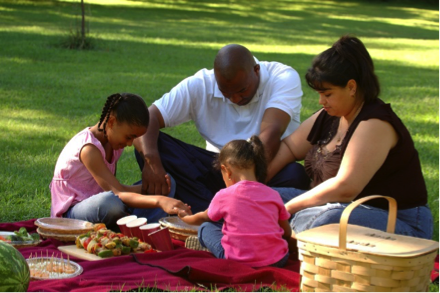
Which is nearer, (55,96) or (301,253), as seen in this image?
(301,253)

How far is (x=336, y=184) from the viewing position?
13.5 feet

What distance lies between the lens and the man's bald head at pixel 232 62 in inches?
203

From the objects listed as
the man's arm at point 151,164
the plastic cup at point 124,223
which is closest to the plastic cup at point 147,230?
the plastic cup at point 124,223

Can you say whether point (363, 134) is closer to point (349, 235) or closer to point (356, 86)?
point (356, 86)

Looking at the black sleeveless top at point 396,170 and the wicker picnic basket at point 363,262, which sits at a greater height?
the black sleeveless top at point 396,170

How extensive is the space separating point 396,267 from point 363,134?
103 cm

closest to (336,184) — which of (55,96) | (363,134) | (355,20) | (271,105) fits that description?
(363,134)

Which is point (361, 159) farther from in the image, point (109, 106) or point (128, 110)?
point (109, 106)

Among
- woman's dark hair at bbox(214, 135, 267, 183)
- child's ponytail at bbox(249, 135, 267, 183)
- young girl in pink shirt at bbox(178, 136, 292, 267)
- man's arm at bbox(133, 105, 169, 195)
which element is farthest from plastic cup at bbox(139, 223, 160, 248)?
child's ponytail at bbox(249, 135, 267, 183)

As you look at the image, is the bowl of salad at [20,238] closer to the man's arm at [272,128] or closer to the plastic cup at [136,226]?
the plastic cup at [136,226]

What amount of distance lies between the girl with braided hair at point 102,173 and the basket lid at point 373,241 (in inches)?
53.1

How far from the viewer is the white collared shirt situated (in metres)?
5.54

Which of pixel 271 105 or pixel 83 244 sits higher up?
pixel 271 105

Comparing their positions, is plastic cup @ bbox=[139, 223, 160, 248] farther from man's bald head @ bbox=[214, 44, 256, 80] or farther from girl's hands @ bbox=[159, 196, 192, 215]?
man's bald head @ bbox=[214, 44, 256, 80]
